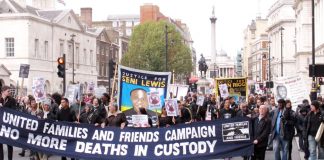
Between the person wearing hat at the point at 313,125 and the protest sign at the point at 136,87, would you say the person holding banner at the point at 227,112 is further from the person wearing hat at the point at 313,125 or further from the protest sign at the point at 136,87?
the person wearing hat at the point at 313,125

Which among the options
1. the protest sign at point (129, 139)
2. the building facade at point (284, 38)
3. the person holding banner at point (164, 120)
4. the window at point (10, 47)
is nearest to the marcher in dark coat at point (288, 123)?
the person holding banner at point (164, 120)

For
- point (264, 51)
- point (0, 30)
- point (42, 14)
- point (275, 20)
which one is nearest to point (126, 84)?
point (0, 30)

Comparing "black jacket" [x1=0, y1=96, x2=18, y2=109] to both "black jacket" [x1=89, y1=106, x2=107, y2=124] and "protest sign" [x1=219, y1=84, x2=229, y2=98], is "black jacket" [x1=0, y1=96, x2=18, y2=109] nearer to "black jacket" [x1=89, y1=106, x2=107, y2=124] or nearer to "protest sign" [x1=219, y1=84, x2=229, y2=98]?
"black jacket" [x1=89, y1=106, x2=107, y2=124]

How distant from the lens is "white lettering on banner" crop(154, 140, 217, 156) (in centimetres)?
1189

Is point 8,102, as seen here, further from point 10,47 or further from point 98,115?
point 10,47

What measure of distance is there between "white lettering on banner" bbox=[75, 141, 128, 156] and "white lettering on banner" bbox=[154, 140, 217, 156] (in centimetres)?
63

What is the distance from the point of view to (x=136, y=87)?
1705 cm

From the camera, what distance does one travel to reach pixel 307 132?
15.4m

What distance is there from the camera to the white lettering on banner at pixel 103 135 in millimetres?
12086

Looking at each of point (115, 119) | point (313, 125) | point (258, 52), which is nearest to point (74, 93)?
point (115, 119)

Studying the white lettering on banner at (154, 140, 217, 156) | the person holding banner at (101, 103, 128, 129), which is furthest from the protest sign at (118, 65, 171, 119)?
the white lettering on banner at (154, 140, 217, 156)

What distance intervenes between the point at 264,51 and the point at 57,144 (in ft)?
496

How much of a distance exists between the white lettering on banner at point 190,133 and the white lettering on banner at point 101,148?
86 cm

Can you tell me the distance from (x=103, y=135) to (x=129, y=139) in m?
0.50
